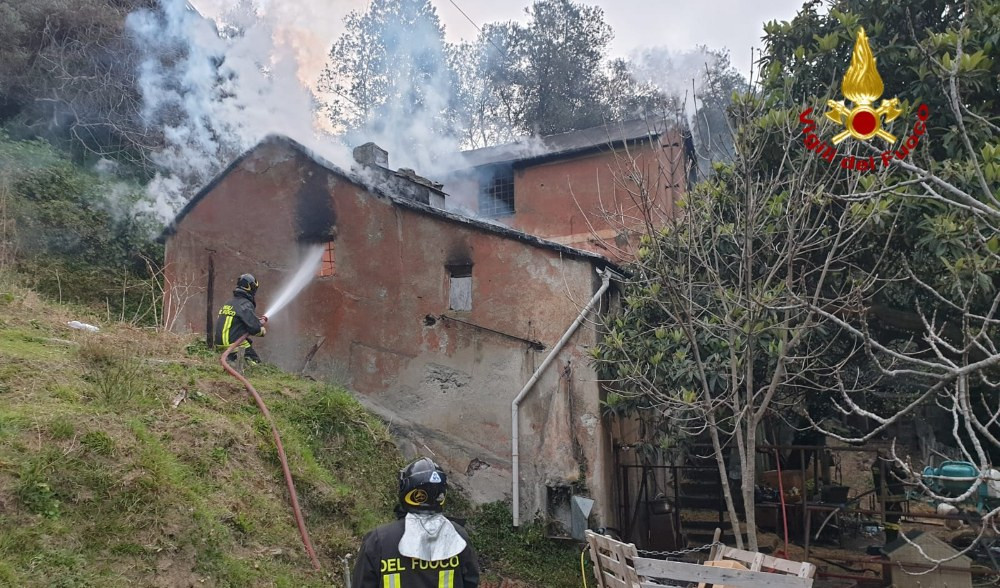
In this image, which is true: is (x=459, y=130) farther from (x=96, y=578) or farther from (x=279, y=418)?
(x=96, y=578)

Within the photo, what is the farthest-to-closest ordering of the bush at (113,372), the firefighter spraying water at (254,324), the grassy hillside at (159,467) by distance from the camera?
the firefighter spraying water at (254,324)
the bush at (113,372)
the grassy hillside at (159,467)

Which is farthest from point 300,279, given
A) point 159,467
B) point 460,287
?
point 159,467

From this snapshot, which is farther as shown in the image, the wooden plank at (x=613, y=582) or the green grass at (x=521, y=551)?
the green grass at (x=521, y=551)

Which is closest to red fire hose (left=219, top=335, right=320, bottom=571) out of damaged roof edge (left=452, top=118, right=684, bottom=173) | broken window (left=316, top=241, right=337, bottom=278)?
broken window (left=316, top=241, right=337, bottom=278)

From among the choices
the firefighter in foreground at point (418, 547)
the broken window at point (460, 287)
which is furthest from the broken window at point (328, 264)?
the firefighter in foreground at point (418, 547)

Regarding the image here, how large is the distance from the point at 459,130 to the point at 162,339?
22.8m

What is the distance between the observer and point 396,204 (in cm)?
1208

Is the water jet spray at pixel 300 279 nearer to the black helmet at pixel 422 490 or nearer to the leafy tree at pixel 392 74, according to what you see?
the black helmet at pixel 422 490

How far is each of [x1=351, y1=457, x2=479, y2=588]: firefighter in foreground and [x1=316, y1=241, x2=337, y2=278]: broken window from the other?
8548 mm

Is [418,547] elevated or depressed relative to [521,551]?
elevated

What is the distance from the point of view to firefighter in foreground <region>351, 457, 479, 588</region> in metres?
4.11

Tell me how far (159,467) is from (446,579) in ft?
10.4

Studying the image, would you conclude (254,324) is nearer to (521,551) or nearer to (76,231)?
(521,551)

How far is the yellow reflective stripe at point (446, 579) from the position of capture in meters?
4.20
